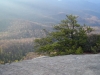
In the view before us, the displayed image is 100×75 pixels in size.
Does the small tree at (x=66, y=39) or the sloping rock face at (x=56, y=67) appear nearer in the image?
the sloping rock face at (x=56, y=67)

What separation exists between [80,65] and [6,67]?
440 cm

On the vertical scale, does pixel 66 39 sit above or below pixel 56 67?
above

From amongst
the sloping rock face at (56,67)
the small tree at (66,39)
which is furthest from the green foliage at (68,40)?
the sloping rock face at (56,67)

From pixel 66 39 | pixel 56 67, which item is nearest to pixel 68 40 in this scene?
pixel 66 39

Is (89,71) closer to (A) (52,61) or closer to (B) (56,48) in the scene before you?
(A) (52,61)

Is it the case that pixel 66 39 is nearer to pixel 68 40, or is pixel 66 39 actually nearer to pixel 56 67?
pixel 68 40

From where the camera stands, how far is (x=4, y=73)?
473 inches

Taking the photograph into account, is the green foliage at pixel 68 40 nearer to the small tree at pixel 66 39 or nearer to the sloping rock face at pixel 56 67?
the small tree at pixel 66 39

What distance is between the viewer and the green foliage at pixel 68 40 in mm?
22758

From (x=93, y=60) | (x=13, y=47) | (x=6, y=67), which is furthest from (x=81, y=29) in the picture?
(x=13, y=47)

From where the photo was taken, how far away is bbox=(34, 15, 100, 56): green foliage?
74.7 feet

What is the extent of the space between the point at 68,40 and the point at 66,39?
23 centimetres

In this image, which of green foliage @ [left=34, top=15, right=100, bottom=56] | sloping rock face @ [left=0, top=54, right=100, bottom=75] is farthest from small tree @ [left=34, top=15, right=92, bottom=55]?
sloping rock face @ [left=0, top=54, right=100, bottom=75]

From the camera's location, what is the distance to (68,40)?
23.0 m
